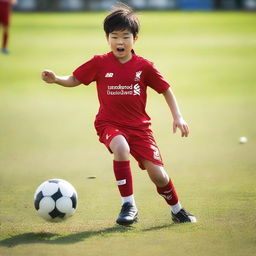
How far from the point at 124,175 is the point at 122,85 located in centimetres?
76

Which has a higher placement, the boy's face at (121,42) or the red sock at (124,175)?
the boy's face at (121,42)

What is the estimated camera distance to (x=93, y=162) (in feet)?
27.9

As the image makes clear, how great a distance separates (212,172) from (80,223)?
2.44 meters

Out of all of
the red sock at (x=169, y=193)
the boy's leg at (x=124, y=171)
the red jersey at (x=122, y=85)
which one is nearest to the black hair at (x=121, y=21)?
the red jersey at (x=122, y=85)

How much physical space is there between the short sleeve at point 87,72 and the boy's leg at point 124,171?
0.65m

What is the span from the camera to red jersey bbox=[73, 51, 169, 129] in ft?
19.4

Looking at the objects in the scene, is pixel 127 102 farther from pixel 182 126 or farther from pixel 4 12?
pixel 4 12

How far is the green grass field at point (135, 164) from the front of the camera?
5227 mm

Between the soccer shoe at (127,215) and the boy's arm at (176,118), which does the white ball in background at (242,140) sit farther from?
the soccer shoe at (127,215)

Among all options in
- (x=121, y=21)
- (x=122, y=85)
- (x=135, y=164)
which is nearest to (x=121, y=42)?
(x=121, y=21)

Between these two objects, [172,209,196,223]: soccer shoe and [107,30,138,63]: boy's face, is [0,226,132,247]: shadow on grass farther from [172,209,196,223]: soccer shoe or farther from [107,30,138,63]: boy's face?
[107,30,138,63]: boy's face

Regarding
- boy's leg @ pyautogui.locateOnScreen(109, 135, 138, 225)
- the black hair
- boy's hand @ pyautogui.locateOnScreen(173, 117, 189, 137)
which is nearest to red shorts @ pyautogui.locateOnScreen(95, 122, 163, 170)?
boy's leg @ pyautogui.locateOnScreen(109, 135, 138, 225)

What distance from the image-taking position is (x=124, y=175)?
5.68 metres

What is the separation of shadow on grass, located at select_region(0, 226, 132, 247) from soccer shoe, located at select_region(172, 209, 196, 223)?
483mm
